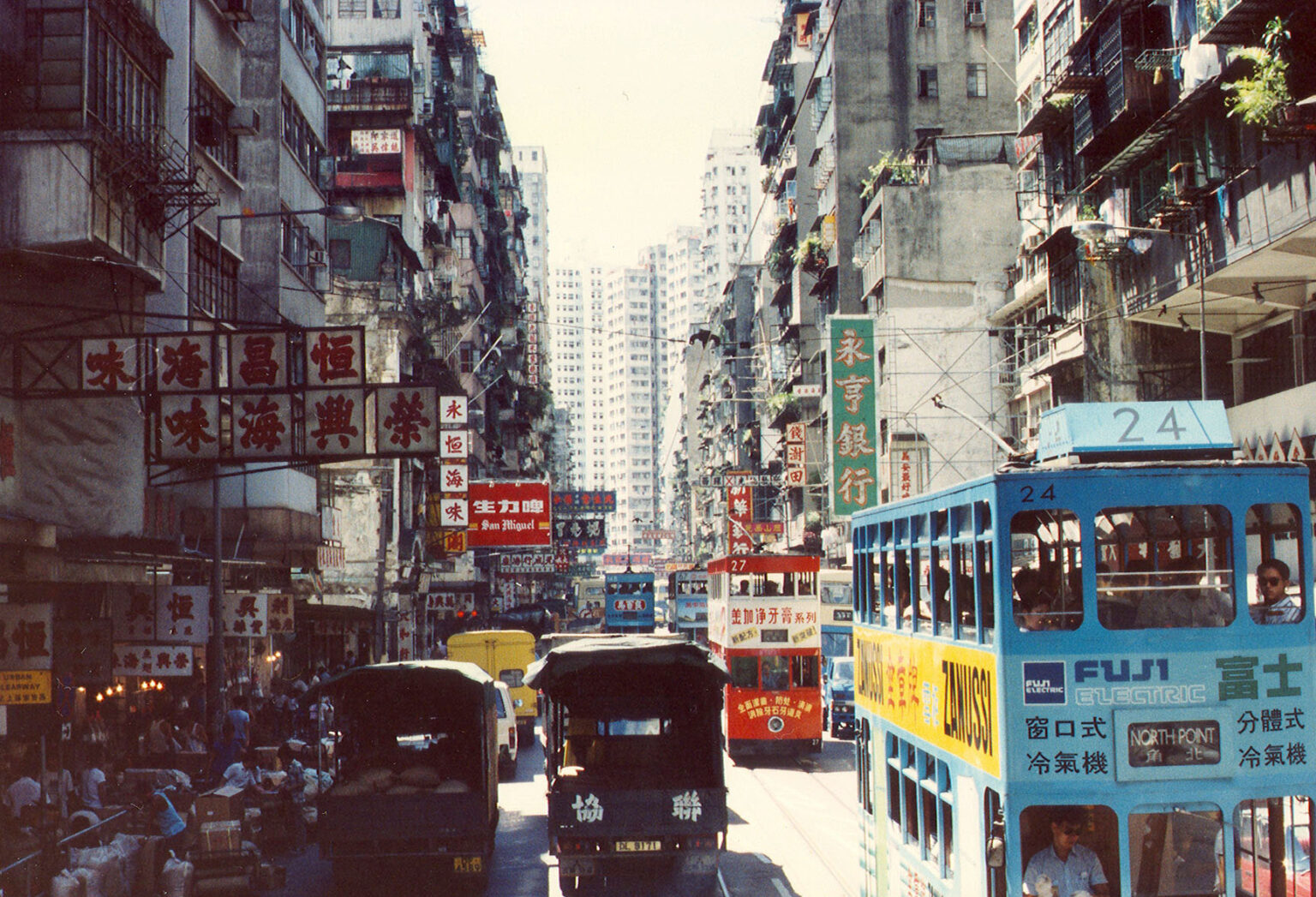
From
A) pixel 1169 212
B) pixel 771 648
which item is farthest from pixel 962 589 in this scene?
pixel 771 648

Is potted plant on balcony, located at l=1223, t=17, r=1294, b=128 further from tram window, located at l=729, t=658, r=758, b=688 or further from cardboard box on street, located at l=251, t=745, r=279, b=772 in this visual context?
cardboard box on street, located at l=251, t=745, r=279, b=772

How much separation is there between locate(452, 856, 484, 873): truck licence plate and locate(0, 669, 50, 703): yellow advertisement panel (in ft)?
15.8

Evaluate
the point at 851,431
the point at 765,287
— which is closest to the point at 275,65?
the point at 851,431

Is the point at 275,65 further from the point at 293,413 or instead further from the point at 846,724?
the point at 846,724

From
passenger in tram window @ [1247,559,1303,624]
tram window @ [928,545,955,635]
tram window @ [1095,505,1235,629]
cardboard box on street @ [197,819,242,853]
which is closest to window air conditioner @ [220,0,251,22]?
cardboard box on street @ [197,819,242,853]

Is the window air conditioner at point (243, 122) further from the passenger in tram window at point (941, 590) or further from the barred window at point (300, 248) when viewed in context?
the passenger in tram window at point (941, 590)

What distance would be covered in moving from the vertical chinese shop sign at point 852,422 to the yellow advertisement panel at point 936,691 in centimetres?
2864

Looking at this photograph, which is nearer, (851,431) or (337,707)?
(337,707)

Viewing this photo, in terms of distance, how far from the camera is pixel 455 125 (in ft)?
210

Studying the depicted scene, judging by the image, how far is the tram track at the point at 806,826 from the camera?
642 inches

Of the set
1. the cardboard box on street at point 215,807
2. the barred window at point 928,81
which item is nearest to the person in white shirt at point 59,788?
the cardboard box on street at point 215,807

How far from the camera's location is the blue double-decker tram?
816 cm

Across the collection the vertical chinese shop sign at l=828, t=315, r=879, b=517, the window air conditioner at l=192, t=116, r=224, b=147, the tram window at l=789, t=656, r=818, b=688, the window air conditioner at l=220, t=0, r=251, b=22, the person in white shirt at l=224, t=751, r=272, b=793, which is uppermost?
the window air conditioner at l=220, t=0, r=251, b=22

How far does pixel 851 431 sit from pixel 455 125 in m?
30.7
